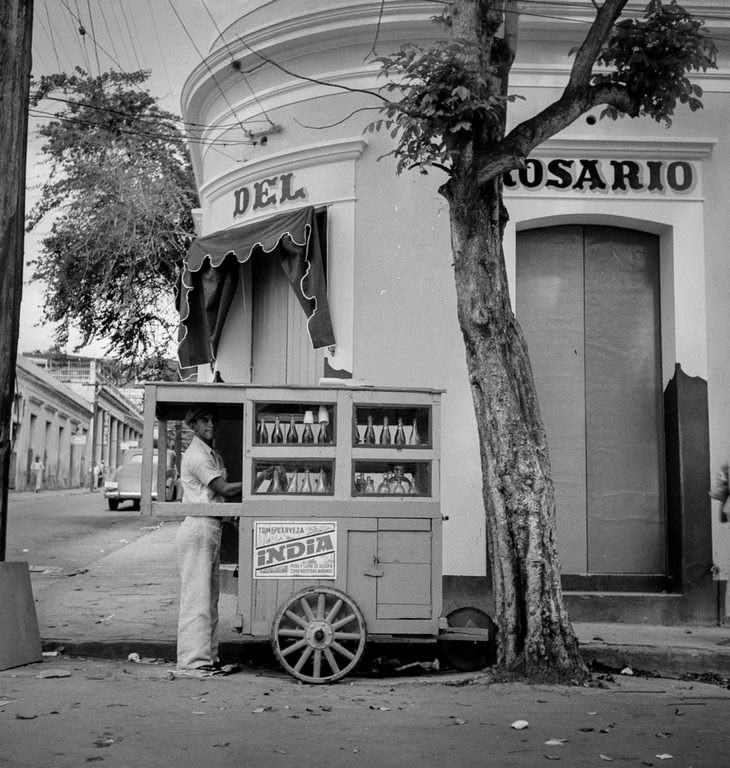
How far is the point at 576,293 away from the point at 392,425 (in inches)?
141

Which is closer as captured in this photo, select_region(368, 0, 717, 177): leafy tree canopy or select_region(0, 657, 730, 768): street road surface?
select_region(0, 657, 730, 768): street road surface

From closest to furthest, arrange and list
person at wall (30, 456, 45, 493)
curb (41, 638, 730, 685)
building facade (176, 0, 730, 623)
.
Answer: curb (41, 638, 730, 685) → building facade (176, 0, 730, 623) → person at wall (30, 456, 45, 493)

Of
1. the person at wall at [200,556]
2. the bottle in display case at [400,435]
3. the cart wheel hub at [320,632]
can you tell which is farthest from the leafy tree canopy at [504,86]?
the cart wheel hub at [320,632]

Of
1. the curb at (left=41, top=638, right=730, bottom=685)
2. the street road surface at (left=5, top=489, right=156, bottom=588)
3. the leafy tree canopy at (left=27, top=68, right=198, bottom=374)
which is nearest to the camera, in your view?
the curb at (left=41, top=638, right=730, bottom=685)

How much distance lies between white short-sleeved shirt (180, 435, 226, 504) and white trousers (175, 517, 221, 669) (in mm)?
163

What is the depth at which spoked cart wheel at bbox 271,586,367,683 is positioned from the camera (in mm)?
6684

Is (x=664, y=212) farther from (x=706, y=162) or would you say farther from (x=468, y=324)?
(x=468, y=324)

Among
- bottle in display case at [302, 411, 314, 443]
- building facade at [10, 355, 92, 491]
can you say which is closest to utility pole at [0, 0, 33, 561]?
bottle in display case at [302, 411, 314, 443]

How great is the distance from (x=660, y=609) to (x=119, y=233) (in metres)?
12.2

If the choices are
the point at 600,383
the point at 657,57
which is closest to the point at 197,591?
the point at 600,383

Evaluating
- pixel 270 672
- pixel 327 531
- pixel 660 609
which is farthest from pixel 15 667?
pixel 660 609

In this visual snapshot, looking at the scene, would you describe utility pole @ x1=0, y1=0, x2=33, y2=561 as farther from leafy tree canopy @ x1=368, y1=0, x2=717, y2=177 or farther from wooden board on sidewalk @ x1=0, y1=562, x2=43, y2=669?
leafy tree canopy @ x1=368, y1=0, x2=717, y2=177

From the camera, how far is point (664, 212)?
31.3 ft

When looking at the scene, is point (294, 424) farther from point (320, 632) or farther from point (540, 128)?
point (540, 128)
